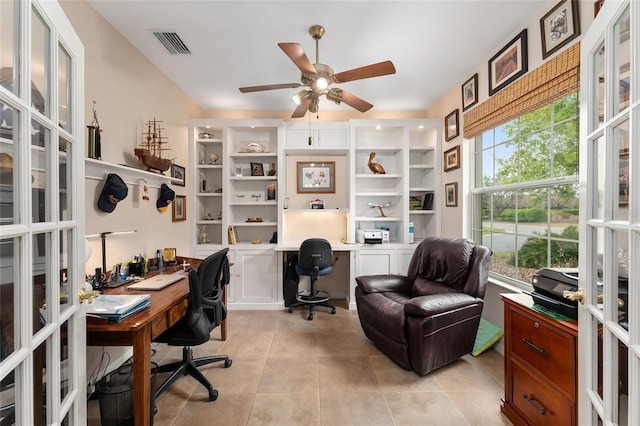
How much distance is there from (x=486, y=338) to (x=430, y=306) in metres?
0.92

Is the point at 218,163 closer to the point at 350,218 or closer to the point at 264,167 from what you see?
the point at 264,167

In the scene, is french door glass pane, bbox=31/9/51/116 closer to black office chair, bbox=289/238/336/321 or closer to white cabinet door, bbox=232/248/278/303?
black office chair, bbox=289/238/336/321

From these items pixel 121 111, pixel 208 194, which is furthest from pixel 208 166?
pixel 121 111

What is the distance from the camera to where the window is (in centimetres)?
203

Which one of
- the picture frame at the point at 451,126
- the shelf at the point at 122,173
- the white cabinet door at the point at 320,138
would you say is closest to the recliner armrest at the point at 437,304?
the picture frame at the point at 451,126

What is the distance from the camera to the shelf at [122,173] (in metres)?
1.96

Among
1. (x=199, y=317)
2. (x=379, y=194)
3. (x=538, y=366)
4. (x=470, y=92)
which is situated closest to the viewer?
(x=538, y=366)

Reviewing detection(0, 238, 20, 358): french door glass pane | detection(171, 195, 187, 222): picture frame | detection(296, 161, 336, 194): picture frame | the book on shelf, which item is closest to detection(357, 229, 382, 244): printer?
detection(296, 161, 336, 194): picture frame

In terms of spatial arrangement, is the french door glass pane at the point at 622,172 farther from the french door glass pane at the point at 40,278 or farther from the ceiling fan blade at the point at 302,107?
the ceiling fan blade at the point at 302,107

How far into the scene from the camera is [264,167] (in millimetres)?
4039

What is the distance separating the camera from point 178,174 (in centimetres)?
338

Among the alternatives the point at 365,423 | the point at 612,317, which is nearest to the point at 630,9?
the point at 612,317

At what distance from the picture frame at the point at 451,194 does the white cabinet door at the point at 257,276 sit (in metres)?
2.34

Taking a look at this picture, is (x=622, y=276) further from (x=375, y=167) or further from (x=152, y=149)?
(x=152, y=149)
